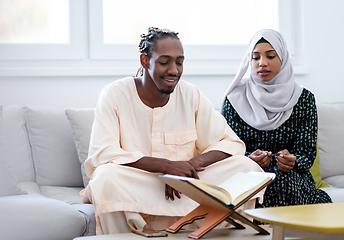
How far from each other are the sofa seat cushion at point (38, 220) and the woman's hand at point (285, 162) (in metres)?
1.02

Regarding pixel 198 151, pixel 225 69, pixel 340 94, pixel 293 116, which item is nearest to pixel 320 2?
pixel 340 94

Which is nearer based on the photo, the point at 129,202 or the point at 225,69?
the point at 129,202

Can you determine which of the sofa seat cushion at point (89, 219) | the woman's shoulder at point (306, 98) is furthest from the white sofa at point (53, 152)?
the woman's shoulder at point (306, 98)

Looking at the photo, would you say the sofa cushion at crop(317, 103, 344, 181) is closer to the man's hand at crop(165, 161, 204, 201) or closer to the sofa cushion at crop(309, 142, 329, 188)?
the sofa cushion at crop(309, 142, 329, 188)

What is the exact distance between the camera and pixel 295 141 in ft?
7.82

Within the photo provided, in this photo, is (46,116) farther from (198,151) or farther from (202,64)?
(202,64)

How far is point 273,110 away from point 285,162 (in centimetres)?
38

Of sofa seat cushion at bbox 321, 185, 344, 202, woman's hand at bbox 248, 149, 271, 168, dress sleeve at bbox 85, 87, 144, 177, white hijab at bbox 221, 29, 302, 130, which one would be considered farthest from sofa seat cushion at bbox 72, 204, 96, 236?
sofa seat cushion at bbox 321, 185, 344, 202

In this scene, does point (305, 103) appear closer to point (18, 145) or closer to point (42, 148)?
point (42, 148)

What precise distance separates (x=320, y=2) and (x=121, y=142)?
222 centimetres

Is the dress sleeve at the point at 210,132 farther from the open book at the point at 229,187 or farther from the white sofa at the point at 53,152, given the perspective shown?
the white sofa at the point at 53,152

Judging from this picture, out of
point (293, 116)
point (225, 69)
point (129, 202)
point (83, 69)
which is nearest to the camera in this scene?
point (129, 202)

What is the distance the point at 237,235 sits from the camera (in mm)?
1562

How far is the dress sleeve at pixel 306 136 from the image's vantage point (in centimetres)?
225
